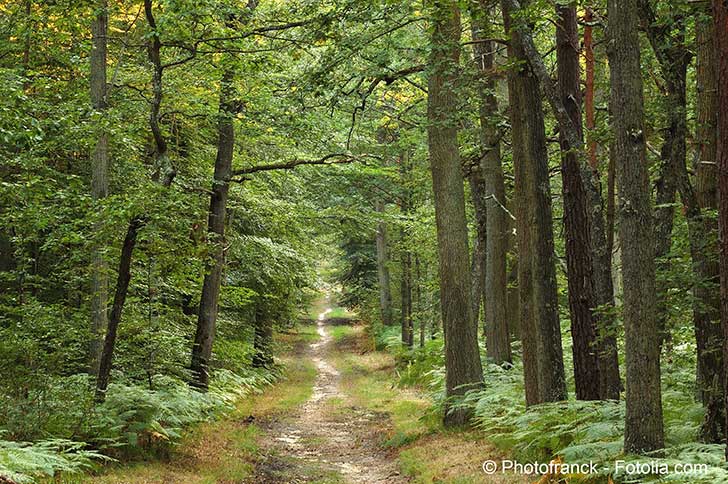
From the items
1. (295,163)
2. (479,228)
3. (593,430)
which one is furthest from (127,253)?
(479,228)

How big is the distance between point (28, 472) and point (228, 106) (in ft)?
31.3

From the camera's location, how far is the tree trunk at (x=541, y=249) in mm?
9234

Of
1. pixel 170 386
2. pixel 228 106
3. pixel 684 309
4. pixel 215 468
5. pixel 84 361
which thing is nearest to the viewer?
pixel 684 309

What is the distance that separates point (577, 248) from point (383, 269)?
73.0ft

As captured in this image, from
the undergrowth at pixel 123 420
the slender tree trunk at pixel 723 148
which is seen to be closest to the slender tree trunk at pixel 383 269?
the undergrowth at pixel 123 420

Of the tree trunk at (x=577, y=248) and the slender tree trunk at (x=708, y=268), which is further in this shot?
the tree trunk at (x=577, y=248)

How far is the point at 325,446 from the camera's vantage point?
522 inches

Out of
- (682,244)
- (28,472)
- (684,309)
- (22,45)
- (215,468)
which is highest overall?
(22,45)

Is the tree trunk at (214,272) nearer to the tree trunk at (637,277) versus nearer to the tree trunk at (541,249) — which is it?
the tree trunk at (541,249)

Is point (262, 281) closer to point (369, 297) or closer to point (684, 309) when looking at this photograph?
point (684, 309)

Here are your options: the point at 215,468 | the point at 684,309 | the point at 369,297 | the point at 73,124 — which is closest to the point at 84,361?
the point at 215,468

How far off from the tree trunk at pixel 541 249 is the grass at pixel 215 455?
3.75m

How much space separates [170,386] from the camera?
38.8 feet

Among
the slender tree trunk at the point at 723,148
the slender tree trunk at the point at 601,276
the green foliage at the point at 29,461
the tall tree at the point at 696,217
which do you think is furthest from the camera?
the slender tree trunk at the point at 601,276
